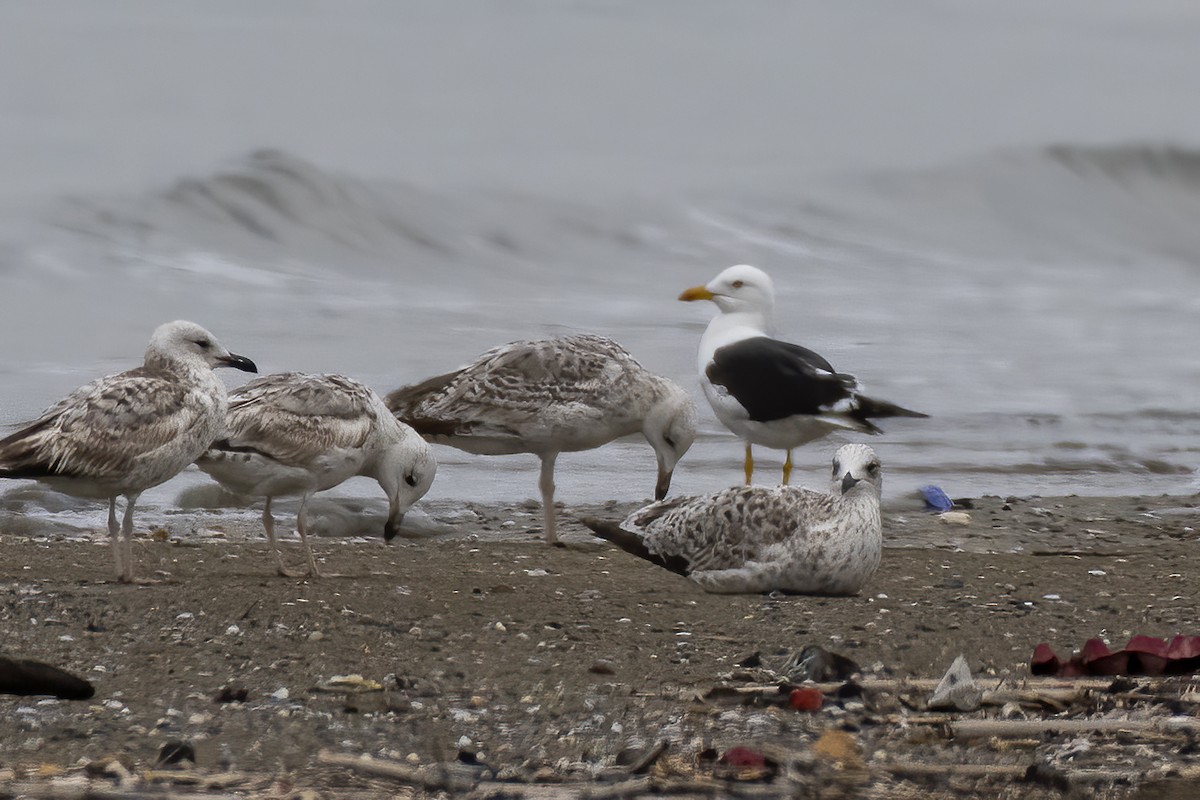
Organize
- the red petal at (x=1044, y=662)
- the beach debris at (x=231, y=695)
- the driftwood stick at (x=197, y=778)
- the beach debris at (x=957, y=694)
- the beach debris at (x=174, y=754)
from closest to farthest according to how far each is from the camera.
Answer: the driftwood stick at (x=197, y=778) → the beach debris at (x=174, y=754) → the beach debris at (x=957, y=694) → the beach debris at (x=231, y=695) → the red petal at (x=1044, y=662)

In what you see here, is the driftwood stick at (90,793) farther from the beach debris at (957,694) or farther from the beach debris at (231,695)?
the beach debris at (957,694)

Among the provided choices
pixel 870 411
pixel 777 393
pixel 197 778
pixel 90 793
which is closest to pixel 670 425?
pixel 777 393

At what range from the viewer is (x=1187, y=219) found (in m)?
29.8

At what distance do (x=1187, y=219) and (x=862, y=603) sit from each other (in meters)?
25.1

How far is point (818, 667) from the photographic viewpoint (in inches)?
202

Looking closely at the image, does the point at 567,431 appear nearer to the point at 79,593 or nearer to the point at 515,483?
the point at 515,483

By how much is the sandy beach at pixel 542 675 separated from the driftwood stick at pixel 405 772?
0.01m

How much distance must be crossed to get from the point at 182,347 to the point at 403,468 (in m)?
1.20

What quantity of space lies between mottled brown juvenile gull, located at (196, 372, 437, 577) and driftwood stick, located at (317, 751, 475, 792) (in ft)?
9.36

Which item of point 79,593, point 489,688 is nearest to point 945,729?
point 489,688

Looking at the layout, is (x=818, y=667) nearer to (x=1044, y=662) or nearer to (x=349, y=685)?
(x=1044, y=662)

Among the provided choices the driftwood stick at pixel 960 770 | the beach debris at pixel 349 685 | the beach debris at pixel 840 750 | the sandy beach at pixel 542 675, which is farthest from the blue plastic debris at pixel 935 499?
the driftwood stick at pixel 960 770

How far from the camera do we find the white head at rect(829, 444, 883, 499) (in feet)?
22.3

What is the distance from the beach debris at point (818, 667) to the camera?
16.8ft
